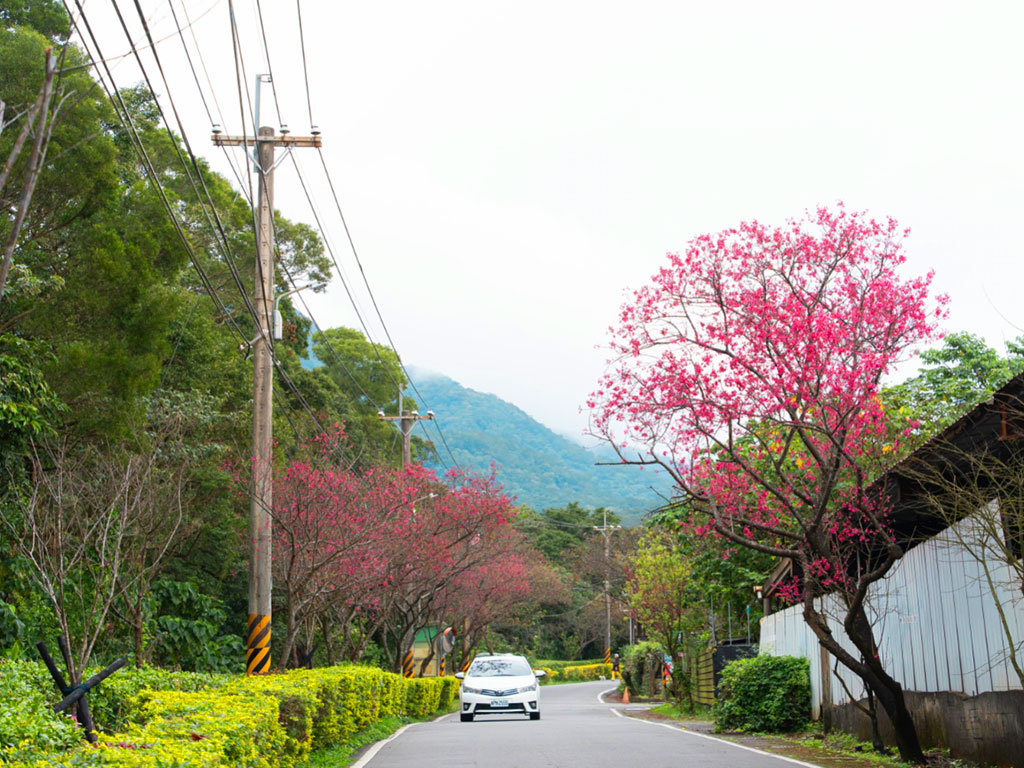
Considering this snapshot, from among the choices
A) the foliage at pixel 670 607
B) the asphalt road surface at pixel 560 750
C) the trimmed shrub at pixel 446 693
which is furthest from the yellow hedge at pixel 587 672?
the asphalt road surface at pixel 560 750

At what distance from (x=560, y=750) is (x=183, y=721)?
741 cm

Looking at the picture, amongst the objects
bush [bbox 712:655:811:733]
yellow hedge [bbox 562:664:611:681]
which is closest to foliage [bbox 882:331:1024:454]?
bush [bbox 712:655:811:733]

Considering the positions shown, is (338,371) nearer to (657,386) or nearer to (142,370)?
(142,370)

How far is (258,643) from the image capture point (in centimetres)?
1692

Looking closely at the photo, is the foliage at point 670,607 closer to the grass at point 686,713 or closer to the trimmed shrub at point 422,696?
the grass at point 686,713

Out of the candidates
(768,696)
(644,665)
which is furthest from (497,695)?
(644,665)

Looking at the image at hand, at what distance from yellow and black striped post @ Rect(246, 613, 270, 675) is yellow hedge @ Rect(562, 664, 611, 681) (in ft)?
179

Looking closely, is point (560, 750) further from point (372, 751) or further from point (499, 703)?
point (499, 703)

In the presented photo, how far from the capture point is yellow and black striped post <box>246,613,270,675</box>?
1686cm

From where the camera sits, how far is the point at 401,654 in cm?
3222

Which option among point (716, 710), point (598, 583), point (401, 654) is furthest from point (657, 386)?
point (598, 583)

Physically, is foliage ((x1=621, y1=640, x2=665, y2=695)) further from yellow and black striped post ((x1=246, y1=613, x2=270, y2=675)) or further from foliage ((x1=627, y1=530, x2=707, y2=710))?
yellow and black striped post ((x1=246, y1=613, x2=270, y2=675))

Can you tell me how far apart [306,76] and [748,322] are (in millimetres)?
6745

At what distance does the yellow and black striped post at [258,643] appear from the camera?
1686 centimetres
